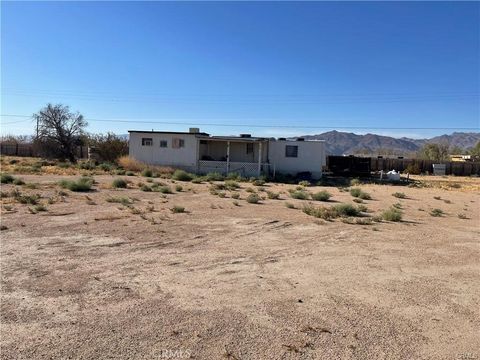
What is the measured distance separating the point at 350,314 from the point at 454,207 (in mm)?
14916

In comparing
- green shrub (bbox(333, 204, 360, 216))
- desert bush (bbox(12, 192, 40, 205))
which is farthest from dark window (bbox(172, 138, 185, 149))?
green shrub (bbox(333, 204, 360, 216))

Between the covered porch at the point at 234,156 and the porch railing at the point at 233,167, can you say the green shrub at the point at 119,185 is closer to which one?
the covered porch at the point at 234,156

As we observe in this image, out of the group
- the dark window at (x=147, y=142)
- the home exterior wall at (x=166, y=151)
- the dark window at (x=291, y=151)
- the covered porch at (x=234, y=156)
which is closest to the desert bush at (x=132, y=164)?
the home exterior wall at (x=166, y=151)

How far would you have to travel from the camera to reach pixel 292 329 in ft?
15.3

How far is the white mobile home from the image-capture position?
3262cm

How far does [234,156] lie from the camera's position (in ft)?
117

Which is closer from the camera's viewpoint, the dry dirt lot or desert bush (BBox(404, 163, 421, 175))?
the dry dirt lot

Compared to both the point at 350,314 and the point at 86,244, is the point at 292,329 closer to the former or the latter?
the point at 350,314

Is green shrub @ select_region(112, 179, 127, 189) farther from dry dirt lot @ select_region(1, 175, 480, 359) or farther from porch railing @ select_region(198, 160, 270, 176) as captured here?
porch railing @ select_region(198, 160, 270, 176)

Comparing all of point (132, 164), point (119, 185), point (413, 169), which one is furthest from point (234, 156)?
point (413, 169)

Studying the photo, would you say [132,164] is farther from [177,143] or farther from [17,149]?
[17,149]

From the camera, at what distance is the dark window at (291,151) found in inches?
1324

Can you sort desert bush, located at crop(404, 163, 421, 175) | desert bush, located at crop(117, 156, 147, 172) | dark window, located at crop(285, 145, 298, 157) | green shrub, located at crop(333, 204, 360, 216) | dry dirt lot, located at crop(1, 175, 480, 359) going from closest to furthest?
dry dirt lot, located at crop(1, 175, 480, 359) → green shrub, located at crop(333, 204, 360, 216) → desert bush, located at crop(117, 156, 147, 172) → dark window, located at crop(285, 145, 298, 157) → desert bush, located at crop(404, 163, 421, 175)

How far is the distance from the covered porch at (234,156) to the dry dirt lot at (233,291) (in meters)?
21.0
